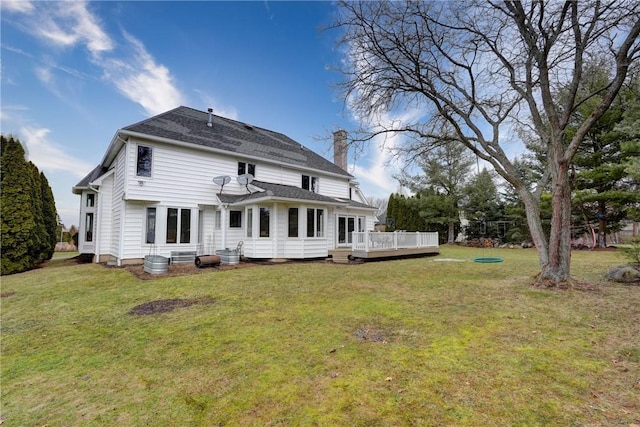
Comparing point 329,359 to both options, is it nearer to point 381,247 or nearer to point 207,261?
point 207,261

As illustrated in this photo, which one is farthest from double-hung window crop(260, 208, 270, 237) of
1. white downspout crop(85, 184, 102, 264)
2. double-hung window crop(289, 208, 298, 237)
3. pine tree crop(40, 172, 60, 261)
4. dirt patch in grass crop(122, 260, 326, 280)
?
pine tree crop(40, 172, 60, 261)

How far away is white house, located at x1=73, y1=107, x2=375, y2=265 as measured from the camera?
39.6 feet

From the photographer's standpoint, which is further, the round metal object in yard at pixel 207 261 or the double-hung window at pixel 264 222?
the double-hung window at pixel 264 222

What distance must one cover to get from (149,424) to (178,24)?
14264 mm

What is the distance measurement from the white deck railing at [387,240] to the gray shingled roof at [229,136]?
5986mm

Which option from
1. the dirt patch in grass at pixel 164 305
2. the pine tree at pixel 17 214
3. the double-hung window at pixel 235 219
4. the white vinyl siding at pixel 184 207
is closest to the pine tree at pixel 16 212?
the pine tree at pixel 17 214

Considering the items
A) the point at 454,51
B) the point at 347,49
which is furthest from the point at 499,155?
the point at 347,49

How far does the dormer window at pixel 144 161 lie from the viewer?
12.0 metres

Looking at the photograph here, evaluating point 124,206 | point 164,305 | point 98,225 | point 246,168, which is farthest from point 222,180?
point 164,305

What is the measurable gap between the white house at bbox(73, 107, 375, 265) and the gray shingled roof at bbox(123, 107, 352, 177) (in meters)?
0.08

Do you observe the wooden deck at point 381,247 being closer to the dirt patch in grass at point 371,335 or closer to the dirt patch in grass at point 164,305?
the dirt patch in grass at point 164,305

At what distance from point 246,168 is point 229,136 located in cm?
233

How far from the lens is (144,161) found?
39.9ft

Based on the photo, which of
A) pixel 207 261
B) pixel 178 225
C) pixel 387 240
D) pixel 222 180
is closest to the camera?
pixel 207 261
